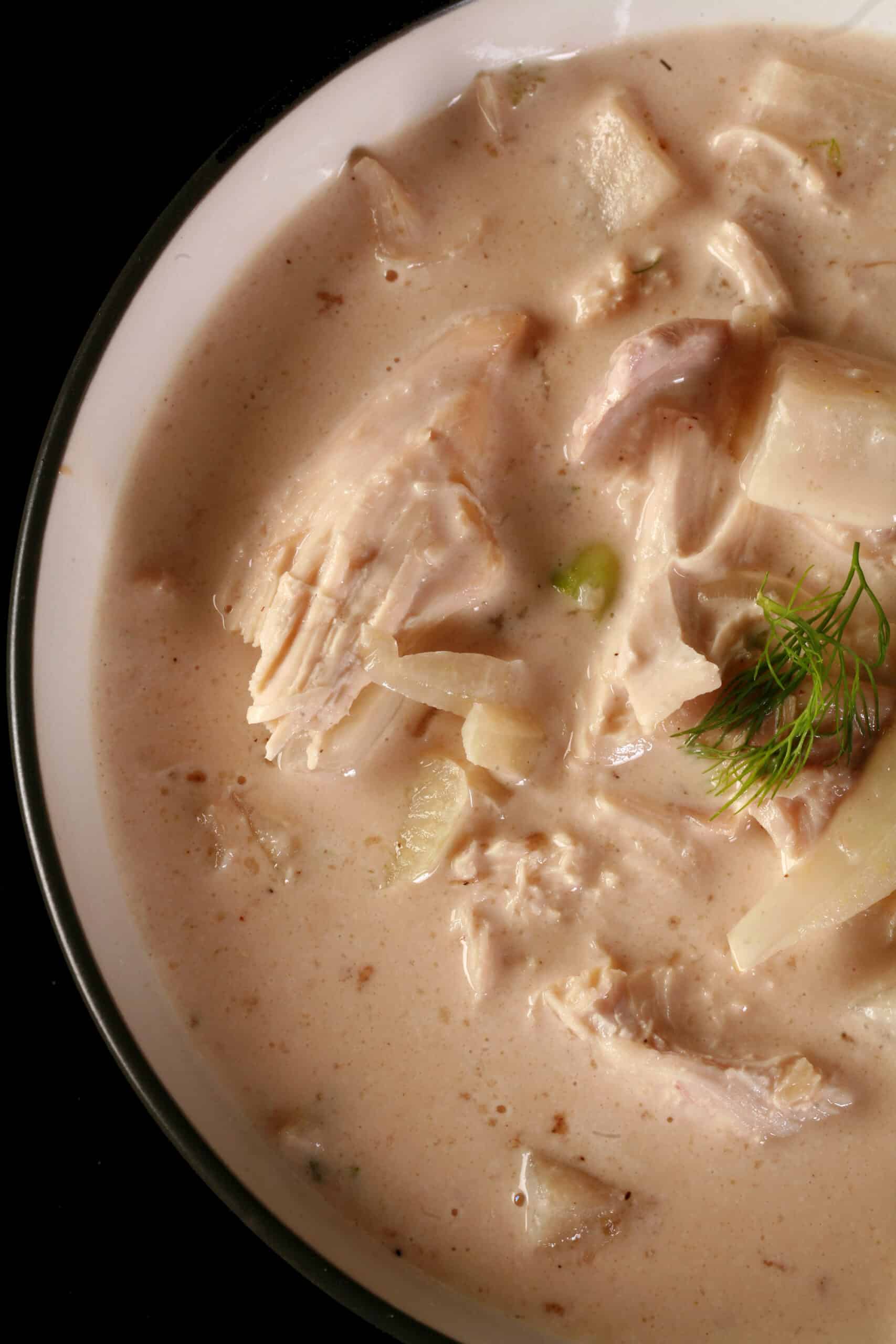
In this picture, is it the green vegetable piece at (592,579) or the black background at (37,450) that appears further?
the black background at (37,450)

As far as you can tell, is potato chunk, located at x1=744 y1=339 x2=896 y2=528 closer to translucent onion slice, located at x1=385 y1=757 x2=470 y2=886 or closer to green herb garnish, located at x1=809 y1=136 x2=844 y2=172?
green herb garnish, located at x1=809 y1=136 x2=844 y2=172

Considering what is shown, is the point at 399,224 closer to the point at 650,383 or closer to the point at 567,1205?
the point at 650,383

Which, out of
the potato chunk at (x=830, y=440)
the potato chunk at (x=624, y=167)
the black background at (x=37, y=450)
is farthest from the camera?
the black background at (x=37, y=450)

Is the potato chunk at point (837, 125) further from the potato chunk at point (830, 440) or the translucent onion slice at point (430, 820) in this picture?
the translucent onion slice at point (430, 820)

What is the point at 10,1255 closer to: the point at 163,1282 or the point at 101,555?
the point at 163,1282

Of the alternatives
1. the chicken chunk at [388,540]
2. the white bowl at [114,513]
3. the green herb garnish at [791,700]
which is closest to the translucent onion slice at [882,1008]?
the green herb garnish at [791,700]

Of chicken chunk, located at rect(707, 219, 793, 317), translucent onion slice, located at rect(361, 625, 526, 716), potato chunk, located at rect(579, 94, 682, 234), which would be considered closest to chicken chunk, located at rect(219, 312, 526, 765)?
translucent onion slice, located at rect(361, 625, 526, 716)
